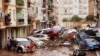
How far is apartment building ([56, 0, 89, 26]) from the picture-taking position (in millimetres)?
121562

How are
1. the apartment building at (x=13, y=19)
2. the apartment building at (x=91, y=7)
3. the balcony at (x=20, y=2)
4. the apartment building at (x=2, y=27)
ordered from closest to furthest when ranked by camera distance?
the apartment building at (x=2, y=27), the apartment building at (x=13, y=19), the balcony at (x=20, y=2), the apartment building at (x=91, y=7)

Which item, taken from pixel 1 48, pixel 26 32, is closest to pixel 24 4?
pixel 26 32

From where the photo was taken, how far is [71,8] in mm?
123062

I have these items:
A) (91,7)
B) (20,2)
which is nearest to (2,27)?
(20,2)

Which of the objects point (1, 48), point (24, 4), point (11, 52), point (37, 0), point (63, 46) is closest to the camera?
point (11, 52)

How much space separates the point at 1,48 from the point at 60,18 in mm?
73103

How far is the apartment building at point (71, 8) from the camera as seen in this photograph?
122m

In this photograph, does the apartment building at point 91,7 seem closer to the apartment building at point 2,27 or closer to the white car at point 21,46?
the apartment building at point 2,27

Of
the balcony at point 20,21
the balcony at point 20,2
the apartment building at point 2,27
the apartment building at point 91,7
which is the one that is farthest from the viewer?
the apartment building at point 91,7

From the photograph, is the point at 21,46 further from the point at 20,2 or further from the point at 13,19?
the point at 20,2

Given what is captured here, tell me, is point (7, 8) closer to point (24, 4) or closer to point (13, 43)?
point (13, 43)

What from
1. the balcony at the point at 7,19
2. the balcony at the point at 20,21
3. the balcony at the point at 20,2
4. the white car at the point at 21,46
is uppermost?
the balcony at the point at 20,2

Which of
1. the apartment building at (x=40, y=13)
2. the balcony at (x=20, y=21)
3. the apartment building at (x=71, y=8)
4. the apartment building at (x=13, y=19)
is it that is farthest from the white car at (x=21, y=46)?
the apartment building at (x=71, y=8)

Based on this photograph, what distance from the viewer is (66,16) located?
121 metres
